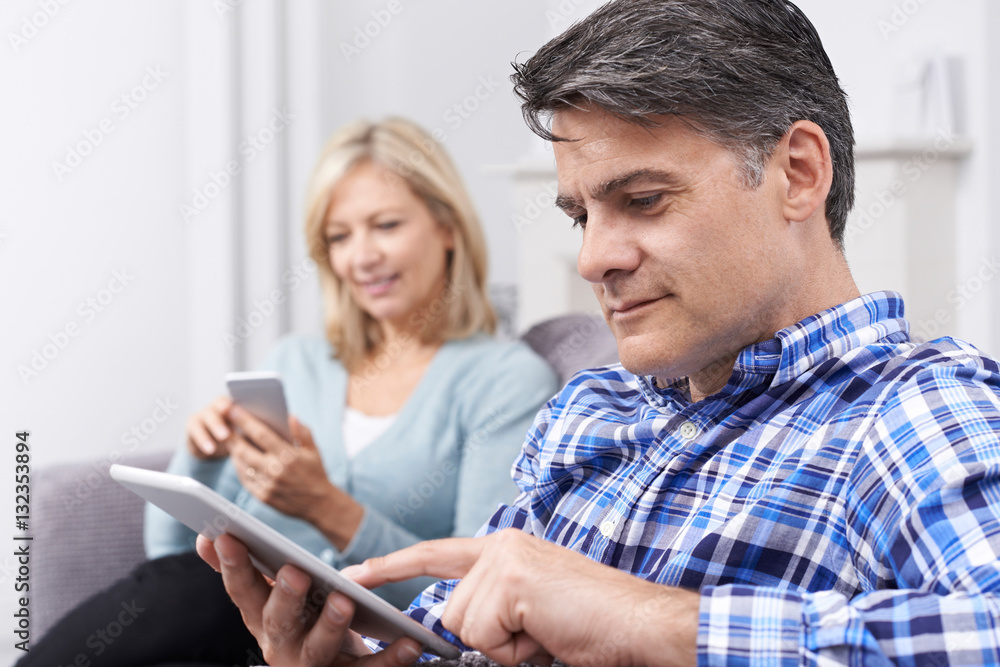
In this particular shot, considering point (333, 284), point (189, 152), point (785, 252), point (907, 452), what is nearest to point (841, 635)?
point (907, 452)

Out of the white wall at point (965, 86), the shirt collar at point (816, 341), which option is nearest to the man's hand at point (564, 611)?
the shirt collar at point (816, 341)

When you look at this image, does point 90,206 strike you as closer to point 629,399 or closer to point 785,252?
point 629,399

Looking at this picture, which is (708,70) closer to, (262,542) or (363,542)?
(262,542)

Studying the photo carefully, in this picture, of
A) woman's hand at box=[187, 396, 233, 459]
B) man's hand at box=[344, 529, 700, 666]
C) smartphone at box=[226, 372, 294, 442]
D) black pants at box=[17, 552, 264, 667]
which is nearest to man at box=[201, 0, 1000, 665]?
man's hand at box=[344, 529, 700, 666]

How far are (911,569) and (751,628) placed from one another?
0.12m

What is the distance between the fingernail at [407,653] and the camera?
757mm

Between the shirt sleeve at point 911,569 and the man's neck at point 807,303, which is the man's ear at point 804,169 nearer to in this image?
the man's neck at point 807,303

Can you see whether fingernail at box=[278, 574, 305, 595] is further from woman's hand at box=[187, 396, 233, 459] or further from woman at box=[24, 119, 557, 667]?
woman's hand at box=[187, 396, 233, 459]

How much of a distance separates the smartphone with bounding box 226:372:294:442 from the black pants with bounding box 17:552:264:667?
0.26 m

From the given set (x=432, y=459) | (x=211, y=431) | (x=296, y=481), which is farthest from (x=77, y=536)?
(x=432, y=459)

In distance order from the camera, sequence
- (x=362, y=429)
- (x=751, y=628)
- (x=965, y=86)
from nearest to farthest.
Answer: (x=751, y=628) < (x=362, y=429) < (x=965, y=86)

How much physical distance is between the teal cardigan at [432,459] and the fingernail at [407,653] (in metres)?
0.68

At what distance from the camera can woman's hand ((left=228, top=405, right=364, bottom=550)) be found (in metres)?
1.45

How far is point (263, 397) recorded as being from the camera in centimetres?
145
